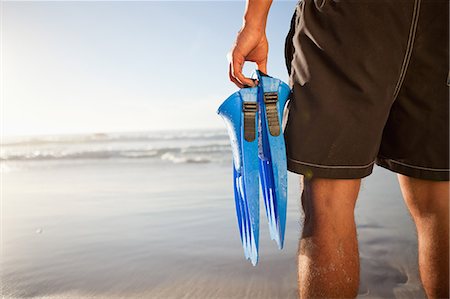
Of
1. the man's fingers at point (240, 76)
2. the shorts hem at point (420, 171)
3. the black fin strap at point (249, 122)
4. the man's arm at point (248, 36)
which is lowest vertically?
the shorts hem at point (420, 171)

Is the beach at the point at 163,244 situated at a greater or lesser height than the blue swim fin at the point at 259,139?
lesser

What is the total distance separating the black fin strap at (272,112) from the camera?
1353 mm

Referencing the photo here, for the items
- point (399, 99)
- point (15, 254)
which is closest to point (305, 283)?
point (399, 99)

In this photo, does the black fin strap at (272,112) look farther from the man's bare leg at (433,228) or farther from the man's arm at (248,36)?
the man's bare leg at (433,228)

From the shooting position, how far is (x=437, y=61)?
131cm

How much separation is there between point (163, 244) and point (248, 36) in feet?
7.02

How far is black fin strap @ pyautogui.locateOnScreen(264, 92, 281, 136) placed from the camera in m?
1.35

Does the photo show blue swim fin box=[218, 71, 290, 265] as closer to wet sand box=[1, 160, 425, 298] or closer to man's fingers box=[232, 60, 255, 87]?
man's fingers box=[232, 60, 255, 87]

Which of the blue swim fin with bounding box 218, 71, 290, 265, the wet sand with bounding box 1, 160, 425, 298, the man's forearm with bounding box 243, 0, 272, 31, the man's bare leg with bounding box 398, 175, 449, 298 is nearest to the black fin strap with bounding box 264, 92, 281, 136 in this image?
the blue swim fin with bounding box 218, 71, 290, 265

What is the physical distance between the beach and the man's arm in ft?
3.16

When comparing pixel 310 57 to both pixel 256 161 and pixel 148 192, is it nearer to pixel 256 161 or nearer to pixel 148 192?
pixel 256 161

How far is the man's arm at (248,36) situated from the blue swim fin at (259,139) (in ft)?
0.25

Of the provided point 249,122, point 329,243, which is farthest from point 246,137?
point 329,243

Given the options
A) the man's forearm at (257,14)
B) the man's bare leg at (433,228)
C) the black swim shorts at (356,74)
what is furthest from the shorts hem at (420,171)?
the man's forearm at (257,14)
